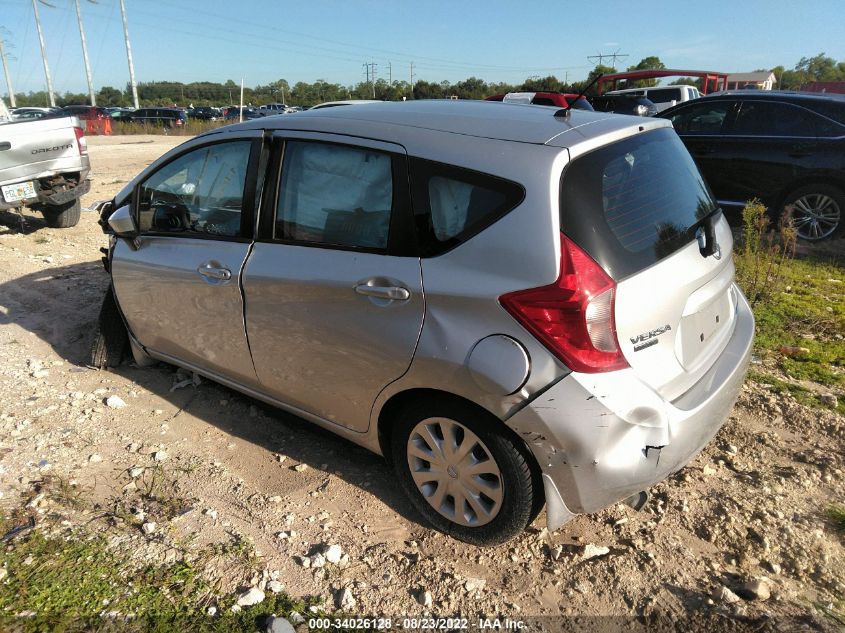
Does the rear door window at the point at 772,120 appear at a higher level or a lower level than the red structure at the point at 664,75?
lower

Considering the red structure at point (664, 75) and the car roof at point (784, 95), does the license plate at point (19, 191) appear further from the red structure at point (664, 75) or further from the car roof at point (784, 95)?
the red structure at point (664, 75)

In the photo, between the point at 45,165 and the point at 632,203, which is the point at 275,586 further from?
the point at 45,165

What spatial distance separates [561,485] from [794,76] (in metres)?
71.9

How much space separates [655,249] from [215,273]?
7.02 feet

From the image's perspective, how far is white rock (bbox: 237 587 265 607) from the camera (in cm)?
235

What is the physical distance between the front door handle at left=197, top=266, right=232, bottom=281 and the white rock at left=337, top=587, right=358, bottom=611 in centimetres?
162

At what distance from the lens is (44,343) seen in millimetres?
4719

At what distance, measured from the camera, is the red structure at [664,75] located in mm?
18266

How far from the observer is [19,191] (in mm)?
7379

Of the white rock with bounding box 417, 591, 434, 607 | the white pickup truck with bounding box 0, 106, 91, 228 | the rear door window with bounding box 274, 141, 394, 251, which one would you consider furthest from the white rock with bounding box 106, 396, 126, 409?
the white pickup truck with bounding box 0, 106, 91, 228

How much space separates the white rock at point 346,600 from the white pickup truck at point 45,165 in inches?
280

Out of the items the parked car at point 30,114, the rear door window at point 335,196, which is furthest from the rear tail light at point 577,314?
the parked car at point 30,114

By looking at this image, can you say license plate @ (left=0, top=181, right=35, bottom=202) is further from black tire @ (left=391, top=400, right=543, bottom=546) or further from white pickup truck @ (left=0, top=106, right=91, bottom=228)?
black tire @ (left=391, top=400, right=543, bottom=546)

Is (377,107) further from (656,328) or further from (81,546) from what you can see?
(81,546)
